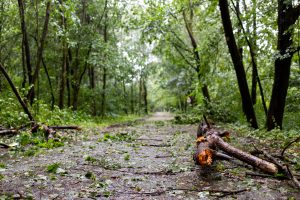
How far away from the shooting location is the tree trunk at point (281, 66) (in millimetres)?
8281

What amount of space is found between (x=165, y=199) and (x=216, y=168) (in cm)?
147

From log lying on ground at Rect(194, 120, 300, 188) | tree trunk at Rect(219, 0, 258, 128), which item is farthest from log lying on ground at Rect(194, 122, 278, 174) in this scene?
tree trunk at Rect(219, 0, 258, 128)

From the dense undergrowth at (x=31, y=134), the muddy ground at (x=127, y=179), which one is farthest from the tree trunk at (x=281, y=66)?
the dense undergrowth at (x=31, y=134)

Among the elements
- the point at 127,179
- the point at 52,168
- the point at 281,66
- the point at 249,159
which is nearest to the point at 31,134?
the point at 52,168

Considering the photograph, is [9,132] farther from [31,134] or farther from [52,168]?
[52,168]

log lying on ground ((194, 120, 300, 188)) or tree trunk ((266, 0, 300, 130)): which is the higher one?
tree trunk ((266, 0, 300, 130))

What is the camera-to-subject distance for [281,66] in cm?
875

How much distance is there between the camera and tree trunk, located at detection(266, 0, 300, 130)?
828 cm

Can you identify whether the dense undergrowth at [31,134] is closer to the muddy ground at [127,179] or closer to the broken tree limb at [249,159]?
the muddy ground at [127,179]

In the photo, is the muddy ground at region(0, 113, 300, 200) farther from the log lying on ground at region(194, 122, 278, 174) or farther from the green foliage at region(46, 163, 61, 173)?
the log lying on ground at region(194, 122, 278, 174)

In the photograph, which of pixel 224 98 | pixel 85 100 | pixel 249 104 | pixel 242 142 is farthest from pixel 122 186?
pixel 85 100

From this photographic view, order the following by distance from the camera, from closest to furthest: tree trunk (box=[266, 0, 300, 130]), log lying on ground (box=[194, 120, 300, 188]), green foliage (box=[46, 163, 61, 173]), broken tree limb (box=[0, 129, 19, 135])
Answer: log lying on ground (box=[194, 120, 300, 188])
green foliage (box=[46, 163, 61, 173])
broken tree limb (box=[0, 129, 19, 135])
tree trunk (box=[266, 0, 300, 130])

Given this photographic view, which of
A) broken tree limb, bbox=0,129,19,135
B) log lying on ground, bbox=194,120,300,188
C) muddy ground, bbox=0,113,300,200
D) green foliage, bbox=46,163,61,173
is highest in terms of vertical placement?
broken tree limb, bbox=0,129,19,135

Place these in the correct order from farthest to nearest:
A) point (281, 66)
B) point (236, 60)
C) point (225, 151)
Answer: point (236, 60)
point (281, 66)
point (225, 151)
